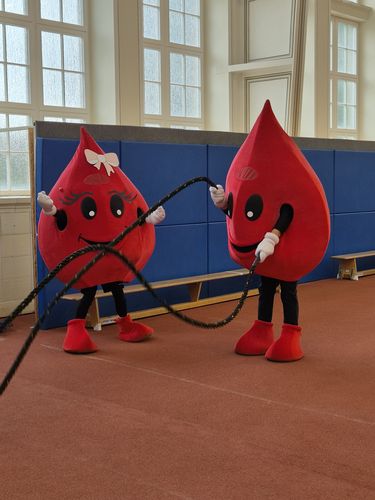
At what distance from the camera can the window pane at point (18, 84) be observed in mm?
7434

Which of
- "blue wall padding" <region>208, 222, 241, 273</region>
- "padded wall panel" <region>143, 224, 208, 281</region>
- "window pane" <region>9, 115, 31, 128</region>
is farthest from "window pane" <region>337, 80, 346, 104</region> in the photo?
"padded wall panel" <region>143, 224, 208, 281</region>

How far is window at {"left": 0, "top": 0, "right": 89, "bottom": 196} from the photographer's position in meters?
6.98

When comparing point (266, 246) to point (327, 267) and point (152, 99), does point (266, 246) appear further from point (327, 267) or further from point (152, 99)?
point (152, 99)

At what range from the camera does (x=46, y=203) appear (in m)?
4.68

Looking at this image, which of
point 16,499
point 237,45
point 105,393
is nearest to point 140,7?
point 237,45

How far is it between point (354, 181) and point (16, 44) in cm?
391

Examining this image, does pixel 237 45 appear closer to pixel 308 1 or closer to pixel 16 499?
pixel 308 1

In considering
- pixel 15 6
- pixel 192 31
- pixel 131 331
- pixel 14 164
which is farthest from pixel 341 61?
pixel 131 331

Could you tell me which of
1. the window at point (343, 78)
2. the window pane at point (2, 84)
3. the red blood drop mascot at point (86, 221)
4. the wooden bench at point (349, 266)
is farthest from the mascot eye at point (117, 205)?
the window at point (343, 78)

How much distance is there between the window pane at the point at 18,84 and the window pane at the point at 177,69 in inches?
88.0

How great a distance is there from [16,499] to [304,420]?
1426 mm

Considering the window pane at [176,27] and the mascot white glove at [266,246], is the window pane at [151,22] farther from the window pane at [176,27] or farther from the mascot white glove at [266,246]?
the mascot white glove at [266,246]

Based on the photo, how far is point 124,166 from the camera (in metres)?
5.97

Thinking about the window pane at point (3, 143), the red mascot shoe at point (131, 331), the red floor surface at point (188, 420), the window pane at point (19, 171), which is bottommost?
the red floor surface at point (188, 420)
